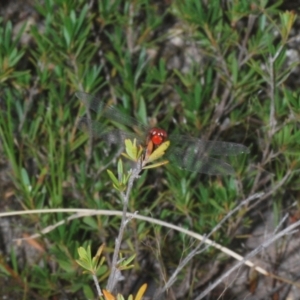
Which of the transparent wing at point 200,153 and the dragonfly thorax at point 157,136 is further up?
the dragonfly thorax at point 157,136

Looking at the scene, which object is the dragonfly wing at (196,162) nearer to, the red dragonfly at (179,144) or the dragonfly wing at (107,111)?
the red dragonfly at (179,144)

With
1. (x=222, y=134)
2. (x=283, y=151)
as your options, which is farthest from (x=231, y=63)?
(x=283, y=151)

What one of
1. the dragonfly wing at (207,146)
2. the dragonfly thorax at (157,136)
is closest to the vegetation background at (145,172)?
the dragonfly wing at (207,146)

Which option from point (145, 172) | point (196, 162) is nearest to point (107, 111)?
point (145, 172)

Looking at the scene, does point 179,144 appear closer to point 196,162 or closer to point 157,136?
point 196,162

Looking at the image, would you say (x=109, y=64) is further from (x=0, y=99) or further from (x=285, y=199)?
(x=285, y=199)

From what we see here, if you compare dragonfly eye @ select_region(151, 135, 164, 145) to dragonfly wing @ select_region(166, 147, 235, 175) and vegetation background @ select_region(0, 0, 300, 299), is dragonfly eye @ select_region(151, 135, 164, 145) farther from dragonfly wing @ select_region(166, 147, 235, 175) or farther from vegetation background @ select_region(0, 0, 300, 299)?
vegetation background @ select_region(0, 0, 300, 299)
